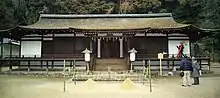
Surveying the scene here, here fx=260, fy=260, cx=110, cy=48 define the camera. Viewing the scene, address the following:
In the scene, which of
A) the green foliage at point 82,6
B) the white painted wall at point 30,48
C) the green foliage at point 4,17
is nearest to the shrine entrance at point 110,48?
the white painted wall at point 30,48

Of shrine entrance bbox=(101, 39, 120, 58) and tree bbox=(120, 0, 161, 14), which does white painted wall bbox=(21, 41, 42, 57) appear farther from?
tree bbox=(120, 0, 161, 14)

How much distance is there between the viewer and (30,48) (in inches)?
842

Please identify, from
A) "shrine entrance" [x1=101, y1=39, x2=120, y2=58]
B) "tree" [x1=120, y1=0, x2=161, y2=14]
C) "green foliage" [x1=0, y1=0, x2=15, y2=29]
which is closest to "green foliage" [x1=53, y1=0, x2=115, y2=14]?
"tree" [x1=120, y1=0, x2=161, y2=14]

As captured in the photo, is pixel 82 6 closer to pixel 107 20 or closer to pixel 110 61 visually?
pixel 107 20

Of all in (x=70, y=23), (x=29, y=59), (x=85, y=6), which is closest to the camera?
(x=29, y=59)

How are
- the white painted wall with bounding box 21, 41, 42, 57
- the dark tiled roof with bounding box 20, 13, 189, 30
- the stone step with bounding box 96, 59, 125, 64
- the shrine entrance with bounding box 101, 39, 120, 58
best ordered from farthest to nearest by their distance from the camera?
the dark tiled roof with bounding box 20, 13, 189, 30, the shrine entrance with bounding box 101, 39, 120, 58, the white painted wall with bounding box 21, 41, 42, 57, the stone step with bounding box 96, 59, 125, 64

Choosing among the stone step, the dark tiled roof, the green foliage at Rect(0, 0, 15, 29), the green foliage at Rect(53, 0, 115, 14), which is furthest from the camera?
the green foliage at Rect(53, 0, 115, 14)

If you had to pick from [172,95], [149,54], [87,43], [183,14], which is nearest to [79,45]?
[87,43]

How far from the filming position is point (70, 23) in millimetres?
22906

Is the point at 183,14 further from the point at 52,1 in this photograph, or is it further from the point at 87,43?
the point at 87,43

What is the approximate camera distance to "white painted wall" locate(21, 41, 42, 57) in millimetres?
21355

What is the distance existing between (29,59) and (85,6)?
66.6 ft

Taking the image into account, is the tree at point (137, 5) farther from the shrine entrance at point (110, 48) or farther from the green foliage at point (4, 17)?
the shrine entrance at point (110, 48)

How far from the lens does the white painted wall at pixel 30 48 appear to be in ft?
70.1
